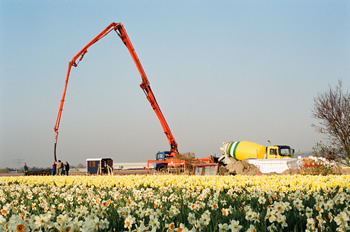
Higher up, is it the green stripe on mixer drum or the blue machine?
the green stripe on mixer drum

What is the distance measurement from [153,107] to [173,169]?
5.44 m

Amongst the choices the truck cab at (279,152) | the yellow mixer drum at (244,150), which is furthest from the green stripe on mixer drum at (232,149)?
the truck cab at (279,152)

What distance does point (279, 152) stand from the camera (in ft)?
82.3

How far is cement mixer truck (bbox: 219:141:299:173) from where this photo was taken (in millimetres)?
21766

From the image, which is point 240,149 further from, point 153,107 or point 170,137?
point 153,107

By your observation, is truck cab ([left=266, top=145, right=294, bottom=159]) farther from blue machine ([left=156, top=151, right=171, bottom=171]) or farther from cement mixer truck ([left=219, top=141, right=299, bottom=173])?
blue machine ([left=156, top=151, right=171, bottom=171])

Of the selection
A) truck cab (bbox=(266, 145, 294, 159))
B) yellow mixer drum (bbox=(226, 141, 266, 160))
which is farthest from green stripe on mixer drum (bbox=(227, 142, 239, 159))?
truck cab (bbox=(266, 145, 294, 159))

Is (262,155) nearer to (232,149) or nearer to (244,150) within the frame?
(244,150)

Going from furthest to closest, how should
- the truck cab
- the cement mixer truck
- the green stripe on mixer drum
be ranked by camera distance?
the green stripe on mixer drum → the truck cab → the cement mixer truck

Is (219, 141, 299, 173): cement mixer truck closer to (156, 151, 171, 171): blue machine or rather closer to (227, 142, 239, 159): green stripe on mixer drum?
(227, 142, 239, 159): green stripe on mixer drum

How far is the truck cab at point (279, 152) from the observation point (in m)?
25.1

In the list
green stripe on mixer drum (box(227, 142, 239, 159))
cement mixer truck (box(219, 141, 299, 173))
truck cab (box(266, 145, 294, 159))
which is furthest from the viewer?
green stripe on mixer drum (box(227, 142, 239, 159))

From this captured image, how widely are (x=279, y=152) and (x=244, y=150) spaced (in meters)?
3.62

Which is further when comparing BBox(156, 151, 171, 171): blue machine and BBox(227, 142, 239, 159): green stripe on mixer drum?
BBox(227, 142, 239, 159): green stripe on mixer drum
